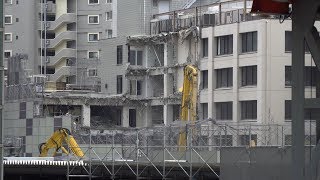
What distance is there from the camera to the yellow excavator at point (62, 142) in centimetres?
6325

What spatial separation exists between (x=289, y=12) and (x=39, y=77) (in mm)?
81869

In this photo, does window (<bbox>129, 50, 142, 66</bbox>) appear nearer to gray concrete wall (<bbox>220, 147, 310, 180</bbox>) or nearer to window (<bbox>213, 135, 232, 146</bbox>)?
window (<bbox>213, 135, 232, 146</bbox>)

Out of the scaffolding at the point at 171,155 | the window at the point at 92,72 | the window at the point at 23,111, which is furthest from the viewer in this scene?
the window at the point at 92,72

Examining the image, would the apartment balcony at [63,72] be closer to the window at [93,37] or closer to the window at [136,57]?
the window at [93,37]

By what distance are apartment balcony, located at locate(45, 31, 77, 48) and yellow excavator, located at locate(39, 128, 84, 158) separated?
4613 centimetres

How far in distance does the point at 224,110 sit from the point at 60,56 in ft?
123

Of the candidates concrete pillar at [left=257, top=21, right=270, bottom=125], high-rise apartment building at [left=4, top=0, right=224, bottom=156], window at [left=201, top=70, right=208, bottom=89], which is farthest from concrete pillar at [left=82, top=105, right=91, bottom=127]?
concrete pillar at [left=257, top=21, right=270, bottom=125]

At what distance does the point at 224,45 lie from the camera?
268ft

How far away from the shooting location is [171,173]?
55969mm

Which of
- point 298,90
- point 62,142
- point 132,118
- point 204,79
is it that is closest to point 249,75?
point 204,79

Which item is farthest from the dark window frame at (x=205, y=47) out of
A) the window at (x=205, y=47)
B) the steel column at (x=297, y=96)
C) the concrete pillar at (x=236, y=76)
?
the steel column at (x=297, y=96)

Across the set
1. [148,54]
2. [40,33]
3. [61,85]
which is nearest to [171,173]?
[148,54]

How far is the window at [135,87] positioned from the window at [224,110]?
16067 millimetres

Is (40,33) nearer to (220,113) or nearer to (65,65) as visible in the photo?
(65,65)
